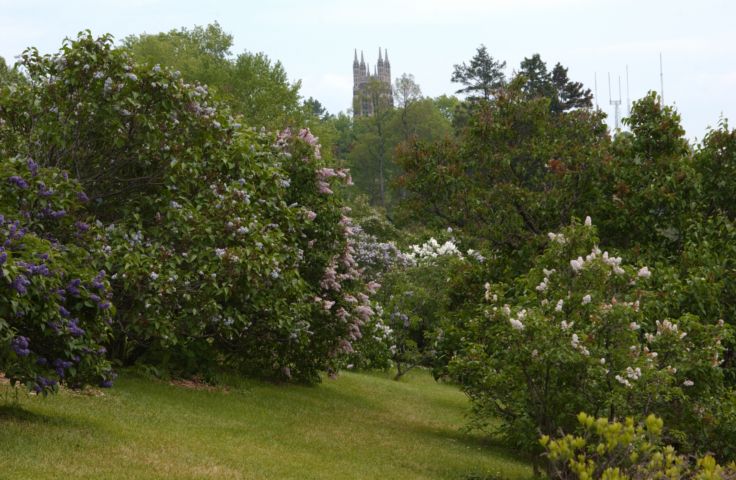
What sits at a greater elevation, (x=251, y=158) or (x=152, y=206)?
(x=251, y=158)

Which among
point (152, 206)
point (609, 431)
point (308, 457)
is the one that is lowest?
point (308, 457)

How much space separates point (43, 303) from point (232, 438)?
13.2 ft

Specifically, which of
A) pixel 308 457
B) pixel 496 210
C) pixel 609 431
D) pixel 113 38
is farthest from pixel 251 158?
pixel 609 431

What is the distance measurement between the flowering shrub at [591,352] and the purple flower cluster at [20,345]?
5797mm

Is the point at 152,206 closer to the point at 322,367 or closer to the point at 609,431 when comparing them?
the point at 322,367

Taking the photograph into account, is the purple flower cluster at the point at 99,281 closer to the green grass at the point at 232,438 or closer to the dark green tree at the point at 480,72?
the green grass at the point at 232,438

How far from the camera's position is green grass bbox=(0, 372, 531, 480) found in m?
9.88

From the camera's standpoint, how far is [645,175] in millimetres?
16562

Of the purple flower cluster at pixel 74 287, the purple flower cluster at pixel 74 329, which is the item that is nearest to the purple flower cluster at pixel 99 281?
the purple flower cluster at pixel 74 287

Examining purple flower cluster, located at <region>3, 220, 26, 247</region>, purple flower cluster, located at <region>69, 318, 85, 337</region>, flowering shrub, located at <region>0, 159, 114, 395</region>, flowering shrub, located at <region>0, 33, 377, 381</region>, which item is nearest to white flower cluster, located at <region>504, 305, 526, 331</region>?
flowering shrub, located at <region>0, 33, 377, 381</region>

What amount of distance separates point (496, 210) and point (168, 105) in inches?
261

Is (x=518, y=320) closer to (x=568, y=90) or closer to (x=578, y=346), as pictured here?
(x=578, y=346)

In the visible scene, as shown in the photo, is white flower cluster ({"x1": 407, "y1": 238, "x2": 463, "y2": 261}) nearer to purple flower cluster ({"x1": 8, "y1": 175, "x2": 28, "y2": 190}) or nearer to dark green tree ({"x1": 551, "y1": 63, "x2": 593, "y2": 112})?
purple flower cluster ({"x1": 8, "y1": 175, "x2": 28, "y2": 190})

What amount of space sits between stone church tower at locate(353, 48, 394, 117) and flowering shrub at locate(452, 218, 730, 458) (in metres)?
74.9
